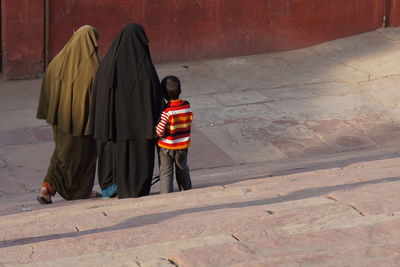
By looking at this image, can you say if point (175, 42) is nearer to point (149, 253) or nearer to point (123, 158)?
point (123, 158)

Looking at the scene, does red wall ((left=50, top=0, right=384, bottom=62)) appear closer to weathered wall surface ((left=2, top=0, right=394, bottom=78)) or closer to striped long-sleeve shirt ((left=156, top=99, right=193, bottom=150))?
weathered wall surface ((left=2, top=0, right=394, bottom=78))

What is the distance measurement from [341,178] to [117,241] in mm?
2498

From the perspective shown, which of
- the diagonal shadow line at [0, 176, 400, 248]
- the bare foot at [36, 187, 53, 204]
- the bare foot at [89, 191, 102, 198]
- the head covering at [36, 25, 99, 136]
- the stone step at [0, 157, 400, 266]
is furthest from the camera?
the bare foot at [89, 191, 102, 198]

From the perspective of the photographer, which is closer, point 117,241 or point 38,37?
point 117,241

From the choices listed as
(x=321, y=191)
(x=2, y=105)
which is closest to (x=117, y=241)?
(x=321, y=191)

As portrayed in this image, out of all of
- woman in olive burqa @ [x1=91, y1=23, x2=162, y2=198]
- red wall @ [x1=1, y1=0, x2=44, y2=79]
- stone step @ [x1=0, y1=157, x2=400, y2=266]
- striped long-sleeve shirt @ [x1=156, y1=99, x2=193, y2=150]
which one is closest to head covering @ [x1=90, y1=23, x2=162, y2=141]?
woman in olive burqa @ [x1=91, y1=23, x2=162, y2=198]

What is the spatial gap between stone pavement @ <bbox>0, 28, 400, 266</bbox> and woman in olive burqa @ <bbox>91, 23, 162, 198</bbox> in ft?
0.93

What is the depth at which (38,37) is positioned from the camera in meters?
11.1

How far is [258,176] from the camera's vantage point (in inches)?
303

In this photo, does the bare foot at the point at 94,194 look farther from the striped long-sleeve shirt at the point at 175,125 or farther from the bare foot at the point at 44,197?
the striped long-sleeve shirt at the point at 175,125

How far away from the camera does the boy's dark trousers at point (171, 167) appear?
6.63 m

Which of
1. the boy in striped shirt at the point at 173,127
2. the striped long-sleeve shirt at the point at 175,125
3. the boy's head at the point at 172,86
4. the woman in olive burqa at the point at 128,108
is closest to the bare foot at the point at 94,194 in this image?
the woman in olive burqa at the point at 128,108

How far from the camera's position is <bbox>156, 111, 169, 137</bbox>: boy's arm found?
21.3 ft

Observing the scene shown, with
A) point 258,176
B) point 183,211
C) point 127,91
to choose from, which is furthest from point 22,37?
point 183,211
